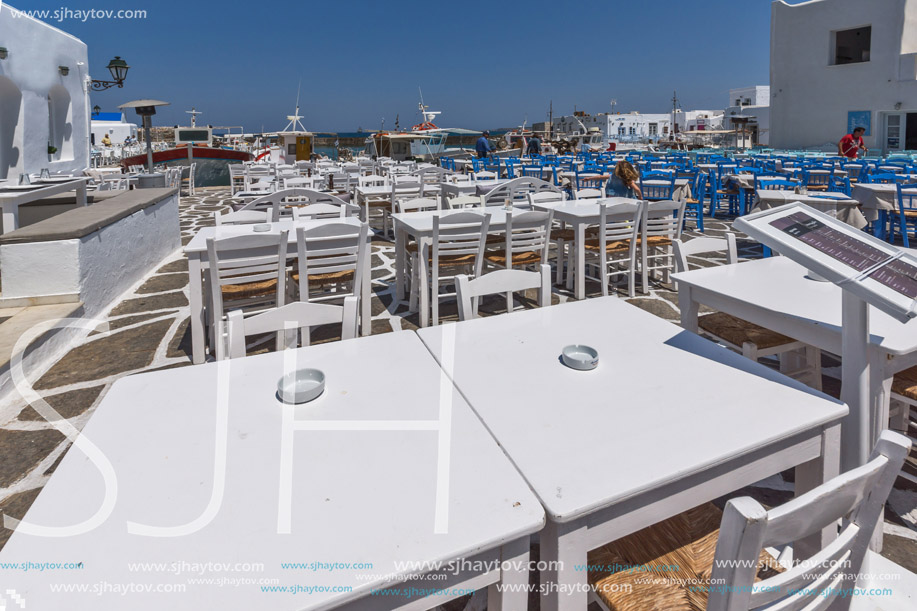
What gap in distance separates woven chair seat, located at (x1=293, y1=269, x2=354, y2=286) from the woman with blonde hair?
351cm

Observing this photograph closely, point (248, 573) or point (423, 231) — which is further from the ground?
point (423, 231)

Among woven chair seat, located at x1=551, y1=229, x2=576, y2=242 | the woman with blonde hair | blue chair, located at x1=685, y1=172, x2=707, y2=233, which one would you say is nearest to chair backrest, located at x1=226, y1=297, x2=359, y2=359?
woven chair seat, located at x1=551, y1=229, x2=576, y2=242

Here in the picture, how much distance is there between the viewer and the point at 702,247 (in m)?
3.08

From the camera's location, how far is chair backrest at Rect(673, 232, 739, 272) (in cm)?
285

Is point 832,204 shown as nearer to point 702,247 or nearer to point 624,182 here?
point 624,182

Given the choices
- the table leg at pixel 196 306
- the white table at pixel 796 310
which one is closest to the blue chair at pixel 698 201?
the white table at pixel 796 310

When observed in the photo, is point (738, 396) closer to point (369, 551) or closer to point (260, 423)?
point (369, 551)

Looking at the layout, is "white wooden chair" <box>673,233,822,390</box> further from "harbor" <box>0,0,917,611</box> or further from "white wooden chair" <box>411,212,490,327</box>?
"white wooden chair" <box>411,212,490,327</box>

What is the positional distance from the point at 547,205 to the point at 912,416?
133 inches

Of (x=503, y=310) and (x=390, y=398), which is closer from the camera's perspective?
(x=390, y=398)

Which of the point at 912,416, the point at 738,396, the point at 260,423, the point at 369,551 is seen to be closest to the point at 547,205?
the point at 912,416

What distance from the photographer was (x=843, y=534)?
1.07m

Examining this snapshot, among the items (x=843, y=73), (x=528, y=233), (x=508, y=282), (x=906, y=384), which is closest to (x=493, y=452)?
(x=508, y=282)

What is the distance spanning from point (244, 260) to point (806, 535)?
3.11 m
